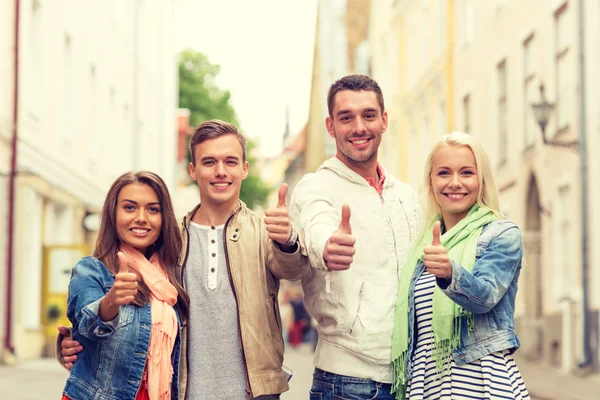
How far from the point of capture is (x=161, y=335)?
3.92 m

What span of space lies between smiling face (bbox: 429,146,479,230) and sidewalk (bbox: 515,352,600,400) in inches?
353

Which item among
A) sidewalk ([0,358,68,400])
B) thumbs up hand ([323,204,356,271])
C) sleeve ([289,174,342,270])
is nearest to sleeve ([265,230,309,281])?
sleeve ([289,174,342,270])

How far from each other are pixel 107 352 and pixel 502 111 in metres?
19.5

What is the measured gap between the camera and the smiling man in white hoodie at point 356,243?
4129mm

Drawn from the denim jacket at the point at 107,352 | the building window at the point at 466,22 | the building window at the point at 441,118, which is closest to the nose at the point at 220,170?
the denim jacket at the point at 107,352

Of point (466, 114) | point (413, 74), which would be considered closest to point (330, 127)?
point (466, 114)

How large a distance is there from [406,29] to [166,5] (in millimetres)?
A: 7885

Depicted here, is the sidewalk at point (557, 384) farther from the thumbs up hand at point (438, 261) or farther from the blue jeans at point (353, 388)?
the thumbs up hand at point (438, 261)

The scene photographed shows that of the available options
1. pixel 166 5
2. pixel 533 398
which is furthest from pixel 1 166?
pixel 166 5

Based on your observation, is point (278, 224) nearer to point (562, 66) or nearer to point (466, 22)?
point (562, 66)

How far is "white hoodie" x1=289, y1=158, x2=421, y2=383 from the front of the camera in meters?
4.13

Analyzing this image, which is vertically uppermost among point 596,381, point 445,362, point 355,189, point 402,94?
point 402,94

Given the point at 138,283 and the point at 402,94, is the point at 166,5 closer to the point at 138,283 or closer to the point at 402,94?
the point at 402,94

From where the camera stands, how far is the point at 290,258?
3.99 metres
